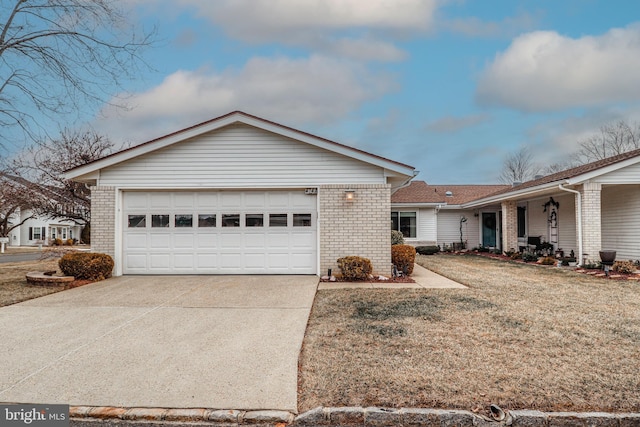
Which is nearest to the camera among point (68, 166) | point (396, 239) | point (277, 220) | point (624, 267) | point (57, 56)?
point (57, 56)

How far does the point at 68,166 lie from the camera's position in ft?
79.4

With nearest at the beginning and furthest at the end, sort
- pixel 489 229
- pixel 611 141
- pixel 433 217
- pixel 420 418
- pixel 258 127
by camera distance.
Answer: pixel 420 418 → pixel 258 127 → pixel 433 217 → pixel 489 229 → pixel 611 141

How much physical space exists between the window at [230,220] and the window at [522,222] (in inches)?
612

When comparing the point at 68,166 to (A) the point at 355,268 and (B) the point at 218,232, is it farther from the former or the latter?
(A) the point at 355,268

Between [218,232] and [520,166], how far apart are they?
1584 inches

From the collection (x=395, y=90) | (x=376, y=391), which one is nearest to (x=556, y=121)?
(x=395, y=90)

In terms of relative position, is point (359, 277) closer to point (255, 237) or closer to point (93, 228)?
point (255, 237)

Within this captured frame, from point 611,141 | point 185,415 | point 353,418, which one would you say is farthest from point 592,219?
point 611,141

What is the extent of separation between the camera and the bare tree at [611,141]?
3294 cm

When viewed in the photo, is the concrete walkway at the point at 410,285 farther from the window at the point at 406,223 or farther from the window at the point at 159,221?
the window at the point at 406,223

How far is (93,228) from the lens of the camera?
10.9m

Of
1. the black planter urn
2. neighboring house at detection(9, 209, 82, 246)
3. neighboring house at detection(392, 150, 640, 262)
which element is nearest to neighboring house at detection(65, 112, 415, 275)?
the black planter urn

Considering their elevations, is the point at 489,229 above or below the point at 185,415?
above

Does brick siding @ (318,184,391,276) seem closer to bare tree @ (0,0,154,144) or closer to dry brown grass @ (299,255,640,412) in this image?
dry brown grass @ (299,255,640,412)
